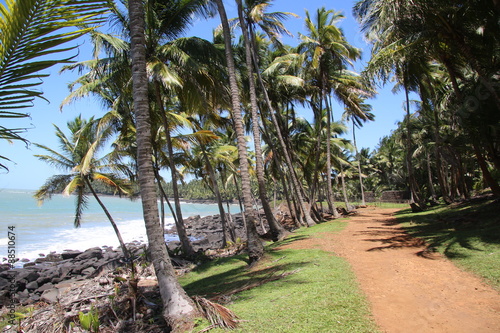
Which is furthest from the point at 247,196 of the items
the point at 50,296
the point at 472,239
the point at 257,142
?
the point at 50,296

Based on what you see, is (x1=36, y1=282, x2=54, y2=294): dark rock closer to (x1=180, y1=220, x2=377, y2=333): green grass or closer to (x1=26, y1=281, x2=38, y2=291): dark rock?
(x1=26, y1=281, x2=38, y2=291): dark rock

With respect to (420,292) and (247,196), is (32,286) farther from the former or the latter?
(420,292)

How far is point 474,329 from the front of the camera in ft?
13.6

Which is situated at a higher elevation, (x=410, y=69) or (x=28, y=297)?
(x=410, y=69)

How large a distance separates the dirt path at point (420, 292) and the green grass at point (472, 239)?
0.27 metres

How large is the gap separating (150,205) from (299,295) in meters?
2.95

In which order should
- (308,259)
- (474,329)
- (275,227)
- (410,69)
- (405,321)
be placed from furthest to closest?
(410,69), (275,227), (308,259), (405,321), (474,329)

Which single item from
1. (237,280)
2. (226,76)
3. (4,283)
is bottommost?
(4,283)

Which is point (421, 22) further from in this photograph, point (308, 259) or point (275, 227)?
point (275, 227)

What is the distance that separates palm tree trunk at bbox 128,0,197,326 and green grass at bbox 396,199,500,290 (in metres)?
5.12

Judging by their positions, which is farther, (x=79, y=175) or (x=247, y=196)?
(x=79, y=175)

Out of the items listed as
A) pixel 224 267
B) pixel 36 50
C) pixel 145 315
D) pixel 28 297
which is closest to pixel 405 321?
pixel 145 315

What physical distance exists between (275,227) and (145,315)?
875 centimetres

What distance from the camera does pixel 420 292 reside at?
5520mm
